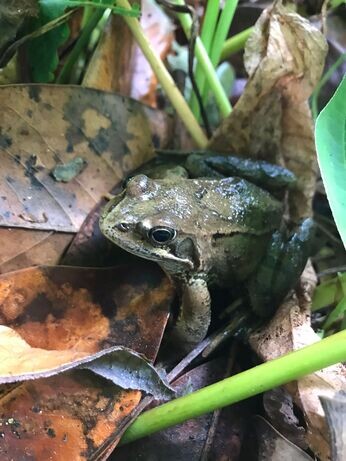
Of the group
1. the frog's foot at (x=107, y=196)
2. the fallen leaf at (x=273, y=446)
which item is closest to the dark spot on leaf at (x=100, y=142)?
the frog's foot at (x=107, y=196)

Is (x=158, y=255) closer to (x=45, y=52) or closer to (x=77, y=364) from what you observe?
(x=77, y=364)

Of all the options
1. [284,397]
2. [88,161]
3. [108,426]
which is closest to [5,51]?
[88,161]

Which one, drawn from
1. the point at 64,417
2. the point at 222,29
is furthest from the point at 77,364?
the point at 222,29

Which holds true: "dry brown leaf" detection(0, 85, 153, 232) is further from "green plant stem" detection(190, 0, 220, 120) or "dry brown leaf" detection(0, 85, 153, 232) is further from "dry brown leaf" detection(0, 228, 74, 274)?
"green plant stem" detection(190, 0, 220, 120)

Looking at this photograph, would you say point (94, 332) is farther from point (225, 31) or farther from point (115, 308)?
point (225, 31)

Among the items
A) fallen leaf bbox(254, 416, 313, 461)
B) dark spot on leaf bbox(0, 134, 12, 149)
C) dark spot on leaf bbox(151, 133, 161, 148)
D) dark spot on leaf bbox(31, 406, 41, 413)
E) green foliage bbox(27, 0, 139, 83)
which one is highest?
green foliage bbox(27, 0, 139, 83)

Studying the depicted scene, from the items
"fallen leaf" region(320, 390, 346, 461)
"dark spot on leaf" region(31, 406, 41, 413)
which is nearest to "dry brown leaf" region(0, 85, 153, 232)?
"dark spot on leaf" region(31, 406, 41, 413)
